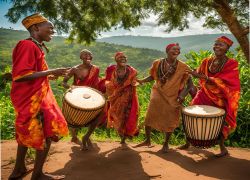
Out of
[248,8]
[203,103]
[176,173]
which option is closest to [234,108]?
[203,103]

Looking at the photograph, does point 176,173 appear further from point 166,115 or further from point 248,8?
point 248,8

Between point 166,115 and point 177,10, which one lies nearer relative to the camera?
point 166,115

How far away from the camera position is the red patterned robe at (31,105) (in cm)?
387

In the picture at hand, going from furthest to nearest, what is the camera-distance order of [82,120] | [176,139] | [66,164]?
[176,139], [82,120], [66,164]

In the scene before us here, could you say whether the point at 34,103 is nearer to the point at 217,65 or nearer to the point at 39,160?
the point at 39,160

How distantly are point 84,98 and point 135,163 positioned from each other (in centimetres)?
119

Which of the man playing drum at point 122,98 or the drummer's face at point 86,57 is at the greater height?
the drummer's face at point 86,57

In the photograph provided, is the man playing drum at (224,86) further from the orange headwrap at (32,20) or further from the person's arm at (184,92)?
the orange headwrap at (32,20)

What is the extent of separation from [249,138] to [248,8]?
3389 mm

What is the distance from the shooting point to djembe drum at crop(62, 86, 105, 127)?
4.98 m

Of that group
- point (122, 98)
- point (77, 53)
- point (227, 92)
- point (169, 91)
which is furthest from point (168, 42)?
point (227, 92)

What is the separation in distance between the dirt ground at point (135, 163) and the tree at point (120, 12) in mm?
2877

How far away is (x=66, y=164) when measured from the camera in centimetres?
489

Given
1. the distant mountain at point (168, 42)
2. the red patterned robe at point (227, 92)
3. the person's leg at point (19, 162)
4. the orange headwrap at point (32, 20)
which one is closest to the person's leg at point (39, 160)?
the person's leg at point (19, 162)
